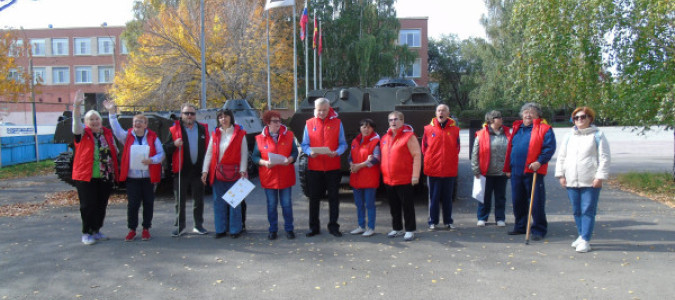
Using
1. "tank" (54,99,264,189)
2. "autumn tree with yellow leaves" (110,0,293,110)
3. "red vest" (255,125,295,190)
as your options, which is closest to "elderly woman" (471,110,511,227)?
"red vest" (255,125,295,190)

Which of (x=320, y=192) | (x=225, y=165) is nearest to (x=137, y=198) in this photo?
(x=225, y=165)

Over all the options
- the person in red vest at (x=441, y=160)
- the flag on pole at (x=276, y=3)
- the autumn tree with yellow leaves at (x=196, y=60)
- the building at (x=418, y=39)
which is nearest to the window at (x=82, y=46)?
the autumn tree with yellow leaves at (x=196, y=60)

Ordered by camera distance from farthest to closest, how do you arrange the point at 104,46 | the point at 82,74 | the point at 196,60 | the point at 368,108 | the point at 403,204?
the point at 82,74
the point at 104,46
the point at 196,60
the point at 368,108
the point at 403,204

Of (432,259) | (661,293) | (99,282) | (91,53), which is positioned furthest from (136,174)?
(91,53)

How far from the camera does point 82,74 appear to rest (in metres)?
51.4

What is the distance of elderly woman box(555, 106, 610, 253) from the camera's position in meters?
5.57

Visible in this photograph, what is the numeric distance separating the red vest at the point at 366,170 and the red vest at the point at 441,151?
0.77 m

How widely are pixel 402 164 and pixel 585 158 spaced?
2.05m

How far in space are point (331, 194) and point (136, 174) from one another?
2.47 meters

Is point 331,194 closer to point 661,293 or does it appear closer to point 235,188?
point 235,188

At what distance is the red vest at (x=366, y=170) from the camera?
257 inches

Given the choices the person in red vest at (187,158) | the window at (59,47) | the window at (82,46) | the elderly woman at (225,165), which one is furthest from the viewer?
the window at (59,47)

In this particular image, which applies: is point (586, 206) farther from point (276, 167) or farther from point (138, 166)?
point (138, 166)

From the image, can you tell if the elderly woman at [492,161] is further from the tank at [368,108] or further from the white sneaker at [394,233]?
the tank at [368,108]
